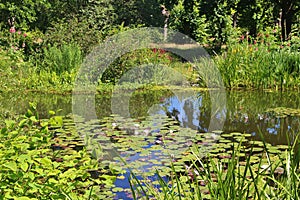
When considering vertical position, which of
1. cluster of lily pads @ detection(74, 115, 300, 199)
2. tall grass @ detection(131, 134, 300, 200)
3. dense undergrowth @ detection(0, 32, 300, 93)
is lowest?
cluster of lily pads @ detection(74, 115, 300, 199)

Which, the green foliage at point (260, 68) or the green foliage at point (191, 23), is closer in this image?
the green foliage at point (260, 68)

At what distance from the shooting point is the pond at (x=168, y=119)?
12.0ft

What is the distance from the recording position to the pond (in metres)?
3.65

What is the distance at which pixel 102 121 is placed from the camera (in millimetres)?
4898

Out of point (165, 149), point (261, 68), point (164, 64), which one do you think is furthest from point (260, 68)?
point (165, 149)

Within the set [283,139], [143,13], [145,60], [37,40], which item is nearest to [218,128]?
[283,139]

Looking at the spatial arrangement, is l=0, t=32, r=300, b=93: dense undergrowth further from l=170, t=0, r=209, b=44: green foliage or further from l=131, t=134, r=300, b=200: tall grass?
l=170, t=0, r=209, b=44: green foliage

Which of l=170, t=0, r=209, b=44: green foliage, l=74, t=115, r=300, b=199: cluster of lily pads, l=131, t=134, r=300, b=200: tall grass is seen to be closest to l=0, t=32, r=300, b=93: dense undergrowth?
l=74, t=115, r=300, b=199: cluster of lily pads

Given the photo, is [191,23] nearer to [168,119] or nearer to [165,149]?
[168,119]

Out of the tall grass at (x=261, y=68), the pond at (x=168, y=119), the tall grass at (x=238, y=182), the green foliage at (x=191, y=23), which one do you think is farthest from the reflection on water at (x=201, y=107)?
the green foliage at (x=191, y=23)

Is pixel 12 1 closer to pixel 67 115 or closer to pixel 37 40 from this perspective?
pixel 37 40

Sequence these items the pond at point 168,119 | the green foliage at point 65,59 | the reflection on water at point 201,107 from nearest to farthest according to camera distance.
Result: the pond at point 168,119, the reflection on water at point 201,107, the green foliage at point 65,59

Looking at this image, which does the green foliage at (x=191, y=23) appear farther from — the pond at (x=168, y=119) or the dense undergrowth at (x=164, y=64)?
the pond at (x=168, y=119)

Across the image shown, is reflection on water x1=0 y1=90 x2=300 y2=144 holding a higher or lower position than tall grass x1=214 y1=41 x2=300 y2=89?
lower
